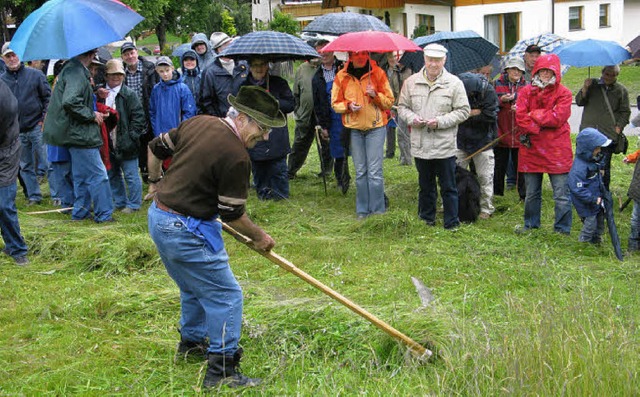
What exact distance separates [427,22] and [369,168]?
2572 cm

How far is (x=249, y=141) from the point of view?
4.58 metres

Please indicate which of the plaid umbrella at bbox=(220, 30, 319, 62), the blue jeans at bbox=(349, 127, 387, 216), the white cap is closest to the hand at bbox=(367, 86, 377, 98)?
the blue jeans at bbox=(349, 127, 387, 216)

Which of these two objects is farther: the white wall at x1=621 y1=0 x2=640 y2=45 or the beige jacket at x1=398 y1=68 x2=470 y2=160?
the white wall at x1=621 y1=0 x2=640 y2=45

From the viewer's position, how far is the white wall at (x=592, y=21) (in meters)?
32.8

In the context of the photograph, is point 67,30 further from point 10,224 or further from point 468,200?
point 468,200

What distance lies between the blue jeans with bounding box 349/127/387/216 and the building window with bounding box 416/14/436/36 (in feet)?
79.4

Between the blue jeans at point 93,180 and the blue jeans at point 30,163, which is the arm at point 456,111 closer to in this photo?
the blue jeans at point 93,180

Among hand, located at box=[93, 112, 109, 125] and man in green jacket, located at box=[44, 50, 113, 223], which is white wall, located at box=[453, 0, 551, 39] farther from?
man in green jacket, located at box=[44, 50, 113, 223]

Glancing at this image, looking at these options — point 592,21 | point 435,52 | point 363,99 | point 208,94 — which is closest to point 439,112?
point 435,52

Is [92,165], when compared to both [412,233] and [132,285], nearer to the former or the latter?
[132,285]

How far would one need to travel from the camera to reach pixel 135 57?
34.0 ft

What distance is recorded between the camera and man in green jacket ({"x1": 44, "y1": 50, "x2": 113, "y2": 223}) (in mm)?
8531

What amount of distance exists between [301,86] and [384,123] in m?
2.41

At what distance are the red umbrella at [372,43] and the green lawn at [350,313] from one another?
173cm
